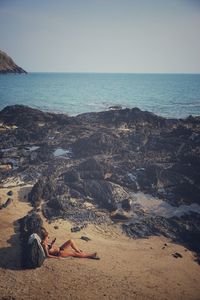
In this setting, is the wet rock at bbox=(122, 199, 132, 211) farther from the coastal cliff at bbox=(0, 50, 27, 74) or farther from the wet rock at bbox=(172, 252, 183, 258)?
the coastal cliff at bbox=(0, 50, 27, 74)

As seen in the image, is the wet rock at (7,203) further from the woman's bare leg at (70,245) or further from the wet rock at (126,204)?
the wet rock at (126,204)

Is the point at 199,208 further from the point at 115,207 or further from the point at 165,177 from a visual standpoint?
the point at 115,207

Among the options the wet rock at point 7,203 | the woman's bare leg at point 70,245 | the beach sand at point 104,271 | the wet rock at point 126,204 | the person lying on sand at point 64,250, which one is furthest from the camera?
the wet rock at point 126,204

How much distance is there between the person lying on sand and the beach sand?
22cm

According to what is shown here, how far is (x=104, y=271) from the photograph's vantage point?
1051 centimetres

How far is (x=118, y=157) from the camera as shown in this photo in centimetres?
2158

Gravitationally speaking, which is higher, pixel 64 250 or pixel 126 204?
pixel 126 204

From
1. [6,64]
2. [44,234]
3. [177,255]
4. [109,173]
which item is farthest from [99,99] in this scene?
[6,64]

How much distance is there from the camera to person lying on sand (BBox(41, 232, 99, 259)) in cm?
1104

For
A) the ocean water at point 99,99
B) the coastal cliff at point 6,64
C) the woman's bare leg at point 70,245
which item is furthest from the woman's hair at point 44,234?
the coastal cliff at point 6,64

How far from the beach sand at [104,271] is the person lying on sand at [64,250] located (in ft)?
0.71

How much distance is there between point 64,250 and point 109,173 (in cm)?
813

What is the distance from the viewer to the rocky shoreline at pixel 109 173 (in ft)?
46.9

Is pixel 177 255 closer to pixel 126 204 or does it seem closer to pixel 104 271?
pixel 104 271
